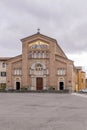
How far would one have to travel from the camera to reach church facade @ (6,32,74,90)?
255ft

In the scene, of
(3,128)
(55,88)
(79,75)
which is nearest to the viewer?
(3,128)

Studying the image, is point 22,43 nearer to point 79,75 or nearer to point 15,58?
point 15,58

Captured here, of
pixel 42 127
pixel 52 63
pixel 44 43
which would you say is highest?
pixel 44 43

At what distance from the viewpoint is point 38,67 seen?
260ft

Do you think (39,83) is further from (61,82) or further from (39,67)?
(61,82)

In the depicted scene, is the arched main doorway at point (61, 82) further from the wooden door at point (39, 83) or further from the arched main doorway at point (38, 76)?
the wooden door at point (39, 83)

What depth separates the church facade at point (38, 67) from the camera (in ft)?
255

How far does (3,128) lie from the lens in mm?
11086

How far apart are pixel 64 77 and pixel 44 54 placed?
726cm

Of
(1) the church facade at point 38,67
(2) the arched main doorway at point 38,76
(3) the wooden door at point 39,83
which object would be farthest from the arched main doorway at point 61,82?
(3) the wooden door at point 39,83

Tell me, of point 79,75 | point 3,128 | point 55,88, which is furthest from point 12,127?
point 79,75

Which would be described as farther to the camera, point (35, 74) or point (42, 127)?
point (35, 74)

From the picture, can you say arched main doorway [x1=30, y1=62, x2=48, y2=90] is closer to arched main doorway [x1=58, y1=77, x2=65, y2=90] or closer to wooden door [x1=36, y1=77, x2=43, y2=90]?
wooden door [x1=36, y1=77, x2=43, y2=90]

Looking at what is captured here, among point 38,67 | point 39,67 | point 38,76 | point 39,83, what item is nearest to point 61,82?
point 39,83
